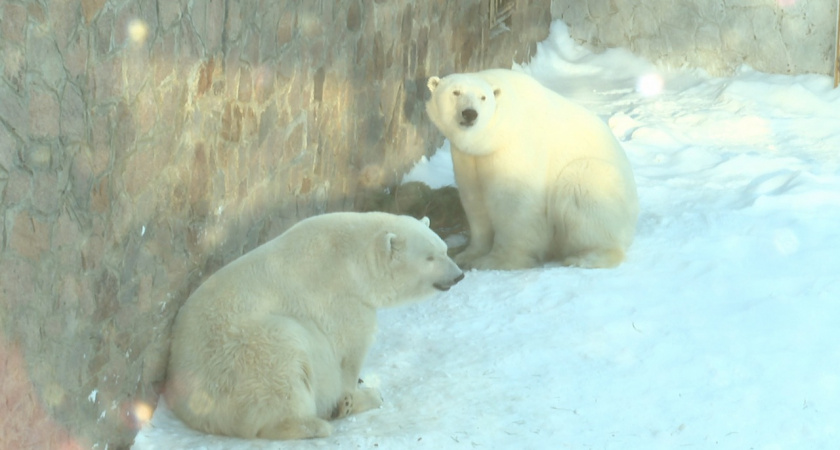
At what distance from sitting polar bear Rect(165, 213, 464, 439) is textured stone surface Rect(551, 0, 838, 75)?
6695 millimetres

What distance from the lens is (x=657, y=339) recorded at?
15.9 feet

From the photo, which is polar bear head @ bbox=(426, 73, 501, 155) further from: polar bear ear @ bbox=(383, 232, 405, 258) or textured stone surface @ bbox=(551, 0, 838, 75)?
textured stone surface @ bbox=(551, 0, 838, 75)

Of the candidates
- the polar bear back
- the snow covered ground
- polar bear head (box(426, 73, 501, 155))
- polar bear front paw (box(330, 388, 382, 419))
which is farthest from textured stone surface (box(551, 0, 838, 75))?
polar bear front paw (box(330, 388, 382, 419))

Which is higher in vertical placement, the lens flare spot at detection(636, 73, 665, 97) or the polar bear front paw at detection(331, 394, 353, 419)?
the lens flare spot at detection(636, 73, 665, 97)

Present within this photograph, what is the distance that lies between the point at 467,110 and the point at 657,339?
5.76 ft

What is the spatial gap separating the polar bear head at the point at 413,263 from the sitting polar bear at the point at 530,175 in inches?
68.9

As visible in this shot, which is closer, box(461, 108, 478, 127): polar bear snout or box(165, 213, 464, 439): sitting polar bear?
box(165, 213, 464, 439): sitting polar bear

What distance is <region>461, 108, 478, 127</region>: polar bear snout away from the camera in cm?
573

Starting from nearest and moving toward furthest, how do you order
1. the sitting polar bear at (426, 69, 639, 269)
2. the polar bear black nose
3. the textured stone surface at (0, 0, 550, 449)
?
the textured stone surface at (0, 0, 550, 449), the polar bear black nose, the sitting polar bear at (426, 69, 639, 269)

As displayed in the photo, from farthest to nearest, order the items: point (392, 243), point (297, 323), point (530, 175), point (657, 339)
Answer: point (530, 175)
point (657, 339)
point (392, 243)
point (297, 323)

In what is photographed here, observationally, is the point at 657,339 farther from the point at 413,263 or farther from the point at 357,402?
the point at 357,402

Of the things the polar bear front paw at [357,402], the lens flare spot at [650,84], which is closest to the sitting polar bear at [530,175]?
the polar bear front paw at [357,402]

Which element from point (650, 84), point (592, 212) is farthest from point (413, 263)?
point (650, 84)

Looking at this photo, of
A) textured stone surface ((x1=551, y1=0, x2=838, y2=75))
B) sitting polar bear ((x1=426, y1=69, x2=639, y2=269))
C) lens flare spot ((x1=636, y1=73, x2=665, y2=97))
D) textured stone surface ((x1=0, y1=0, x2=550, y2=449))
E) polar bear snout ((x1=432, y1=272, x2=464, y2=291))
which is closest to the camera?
textured stone surface ((x1=0, y1=0, x2=550, y2=449))
